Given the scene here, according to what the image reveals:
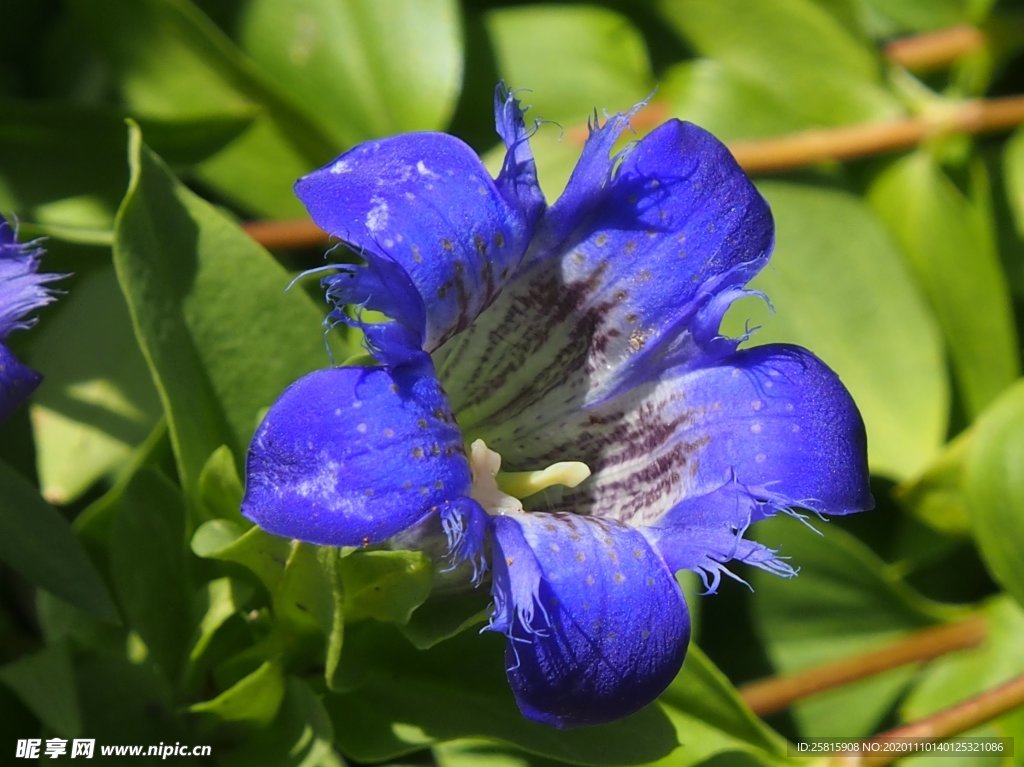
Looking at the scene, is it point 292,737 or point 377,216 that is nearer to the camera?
point 377,216

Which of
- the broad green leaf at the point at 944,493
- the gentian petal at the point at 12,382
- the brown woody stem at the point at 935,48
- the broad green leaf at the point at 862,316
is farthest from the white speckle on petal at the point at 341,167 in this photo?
the brown woody stem at the point at 935,48

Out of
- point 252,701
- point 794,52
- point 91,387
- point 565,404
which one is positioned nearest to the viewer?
point 252,701

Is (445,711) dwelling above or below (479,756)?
above

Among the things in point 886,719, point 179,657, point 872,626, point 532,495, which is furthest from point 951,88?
point 179,657

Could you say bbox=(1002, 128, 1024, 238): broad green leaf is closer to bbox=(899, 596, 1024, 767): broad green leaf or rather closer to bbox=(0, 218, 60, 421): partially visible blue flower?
bbox=(899, 596, 1024, 767): broad green leaf

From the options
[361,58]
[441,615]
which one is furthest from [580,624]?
[361,58]

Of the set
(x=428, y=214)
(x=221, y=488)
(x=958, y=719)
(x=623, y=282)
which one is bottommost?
(x=958, y=719)

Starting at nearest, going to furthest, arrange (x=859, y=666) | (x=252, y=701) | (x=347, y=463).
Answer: (x=347, y=463), (x=252, y=701), (x=859, y=666)

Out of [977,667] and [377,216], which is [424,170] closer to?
[377,216]
